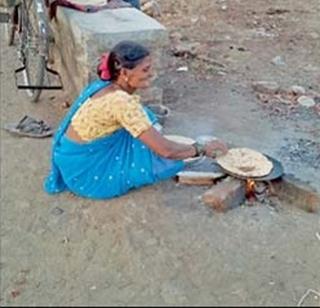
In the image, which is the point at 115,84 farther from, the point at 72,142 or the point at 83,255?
the point at 83,255

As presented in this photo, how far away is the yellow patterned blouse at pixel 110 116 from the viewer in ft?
11.5

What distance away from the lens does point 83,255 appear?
3.44 meters

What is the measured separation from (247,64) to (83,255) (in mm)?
3016

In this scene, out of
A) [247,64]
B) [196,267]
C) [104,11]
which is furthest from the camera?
[247,64]

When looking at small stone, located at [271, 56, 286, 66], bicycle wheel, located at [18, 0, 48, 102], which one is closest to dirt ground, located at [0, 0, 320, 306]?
bicycle wheel, located at [18, 0, 48, 102]

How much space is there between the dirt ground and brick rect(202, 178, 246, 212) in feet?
0.14

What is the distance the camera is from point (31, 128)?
15.0 feet

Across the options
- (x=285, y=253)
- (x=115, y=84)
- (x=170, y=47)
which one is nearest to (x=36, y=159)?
(x=115, y=84)

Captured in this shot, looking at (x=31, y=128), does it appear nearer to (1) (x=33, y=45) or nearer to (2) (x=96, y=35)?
(2) (x=96, y=35)

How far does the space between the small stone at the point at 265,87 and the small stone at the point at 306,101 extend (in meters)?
0.21

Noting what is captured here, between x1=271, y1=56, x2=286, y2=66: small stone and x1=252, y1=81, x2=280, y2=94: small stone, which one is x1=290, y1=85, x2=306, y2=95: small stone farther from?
x1=271, y1=56, x2=286, y2=66: small stone

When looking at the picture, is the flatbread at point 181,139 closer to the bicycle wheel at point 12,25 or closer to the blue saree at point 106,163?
the blue saree at point 106,163

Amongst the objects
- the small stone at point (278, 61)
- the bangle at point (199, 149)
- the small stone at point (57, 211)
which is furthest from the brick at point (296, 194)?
the small stone at point (278, 61)

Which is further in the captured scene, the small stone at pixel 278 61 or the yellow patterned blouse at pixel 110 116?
the small stone at pixel 278 61
